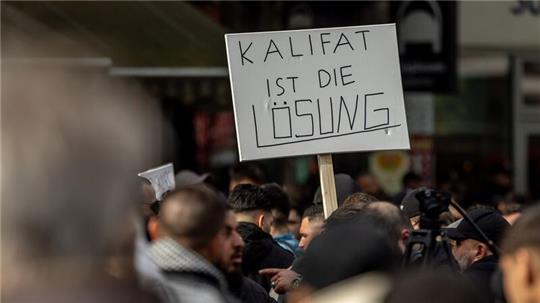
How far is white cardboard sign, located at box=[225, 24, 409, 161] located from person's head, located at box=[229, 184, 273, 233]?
14.4 inches

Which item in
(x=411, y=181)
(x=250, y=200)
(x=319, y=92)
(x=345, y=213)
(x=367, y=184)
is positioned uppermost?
(x=319, y=92)

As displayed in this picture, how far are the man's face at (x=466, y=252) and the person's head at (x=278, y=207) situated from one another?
1310 millimetres

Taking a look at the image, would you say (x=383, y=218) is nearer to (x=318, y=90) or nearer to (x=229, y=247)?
(x=229, y=247)

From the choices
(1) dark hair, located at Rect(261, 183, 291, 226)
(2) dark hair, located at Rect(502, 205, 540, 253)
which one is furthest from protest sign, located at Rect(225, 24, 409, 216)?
(2) dark hair, located at Rect(502, 205, 540, 253)

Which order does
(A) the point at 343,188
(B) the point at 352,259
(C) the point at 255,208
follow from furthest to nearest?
(A) the point at 343,188 → (C) the point at 255,208 → (B) the point at 352,259

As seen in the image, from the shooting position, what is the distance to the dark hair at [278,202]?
729 centimetres

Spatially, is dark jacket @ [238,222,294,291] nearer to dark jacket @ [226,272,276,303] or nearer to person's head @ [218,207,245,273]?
dark jacket @ [226,272,276,303]

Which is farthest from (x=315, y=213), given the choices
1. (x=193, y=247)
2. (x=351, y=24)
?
(x=351, y=24)

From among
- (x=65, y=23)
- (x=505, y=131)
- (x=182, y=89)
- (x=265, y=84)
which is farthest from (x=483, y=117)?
(x=265, y=84)

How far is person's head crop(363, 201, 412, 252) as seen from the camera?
4.61 metres

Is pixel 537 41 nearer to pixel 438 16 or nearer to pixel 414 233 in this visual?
pixel 438 16

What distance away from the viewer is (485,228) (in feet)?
19.2

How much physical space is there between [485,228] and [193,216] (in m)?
2.11

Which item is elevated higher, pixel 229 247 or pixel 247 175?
pixel 229 247
